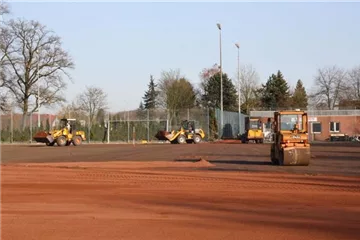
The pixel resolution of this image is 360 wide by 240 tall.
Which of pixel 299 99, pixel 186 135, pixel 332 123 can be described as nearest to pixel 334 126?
pixel 332 123

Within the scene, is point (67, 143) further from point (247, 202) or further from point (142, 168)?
point (247, 202)

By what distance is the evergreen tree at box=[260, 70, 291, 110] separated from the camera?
9569cm

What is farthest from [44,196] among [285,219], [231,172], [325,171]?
[325,171]

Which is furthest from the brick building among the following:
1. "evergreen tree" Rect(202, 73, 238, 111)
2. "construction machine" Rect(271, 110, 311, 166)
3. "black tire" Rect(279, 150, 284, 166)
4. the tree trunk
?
"black tire" Rect(279, 150, 284, 166)

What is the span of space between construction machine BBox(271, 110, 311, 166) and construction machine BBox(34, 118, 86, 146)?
103 feet

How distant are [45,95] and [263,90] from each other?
3923 cm

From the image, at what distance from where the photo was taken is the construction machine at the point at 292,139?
25422mm

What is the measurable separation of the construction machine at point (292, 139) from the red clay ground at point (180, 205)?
2.22 m

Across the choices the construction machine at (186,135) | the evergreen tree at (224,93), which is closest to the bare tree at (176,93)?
the evergreen tree at (224,93)

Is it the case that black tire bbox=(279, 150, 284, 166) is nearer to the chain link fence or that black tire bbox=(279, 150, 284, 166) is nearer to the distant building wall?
the chain link fence

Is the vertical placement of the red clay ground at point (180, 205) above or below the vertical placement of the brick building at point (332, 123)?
below

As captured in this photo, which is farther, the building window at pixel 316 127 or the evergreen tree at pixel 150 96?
the evergreen tree at pixel 150 96

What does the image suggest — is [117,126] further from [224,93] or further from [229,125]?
[224,93]

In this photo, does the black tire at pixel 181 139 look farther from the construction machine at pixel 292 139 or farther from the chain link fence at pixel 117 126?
the construction machine at pixel 292 139
